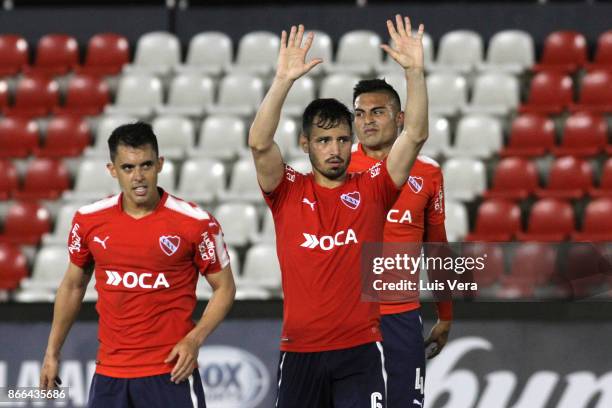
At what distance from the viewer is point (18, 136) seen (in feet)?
35.7

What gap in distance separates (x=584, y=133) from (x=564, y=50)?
4.58ft

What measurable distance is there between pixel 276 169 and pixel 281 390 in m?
0.94

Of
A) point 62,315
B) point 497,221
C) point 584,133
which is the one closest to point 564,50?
point 584,133

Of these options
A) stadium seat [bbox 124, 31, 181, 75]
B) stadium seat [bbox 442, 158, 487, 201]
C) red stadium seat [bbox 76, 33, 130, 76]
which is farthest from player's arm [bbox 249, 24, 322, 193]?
red stadium seat [bbox 76, 33, 130, 76]

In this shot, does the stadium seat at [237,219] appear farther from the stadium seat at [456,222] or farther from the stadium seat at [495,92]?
the stadium seat at [495,92]

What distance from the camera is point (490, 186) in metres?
9.84

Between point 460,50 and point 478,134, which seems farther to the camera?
point 460,50

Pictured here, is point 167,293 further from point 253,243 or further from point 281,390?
point 253,243

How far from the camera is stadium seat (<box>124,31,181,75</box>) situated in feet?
38.1

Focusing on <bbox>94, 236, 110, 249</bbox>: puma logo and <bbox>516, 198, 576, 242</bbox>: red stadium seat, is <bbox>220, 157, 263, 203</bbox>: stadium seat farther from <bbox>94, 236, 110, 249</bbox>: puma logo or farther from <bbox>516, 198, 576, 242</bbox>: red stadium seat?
<bbox>94, 236, 110, 249</bbox>: puma logo

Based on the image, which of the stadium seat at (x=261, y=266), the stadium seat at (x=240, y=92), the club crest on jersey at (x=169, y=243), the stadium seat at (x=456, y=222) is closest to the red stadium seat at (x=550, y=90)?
the stadium seat at (x=456, y=222)

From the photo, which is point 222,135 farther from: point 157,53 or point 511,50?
point 511,50

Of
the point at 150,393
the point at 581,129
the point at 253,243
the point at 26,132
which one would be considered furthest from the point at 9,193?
the point at 150,393

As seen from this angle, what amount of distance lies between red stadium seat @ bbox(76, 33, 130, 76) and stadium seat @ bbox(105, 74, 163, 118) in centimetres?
60
